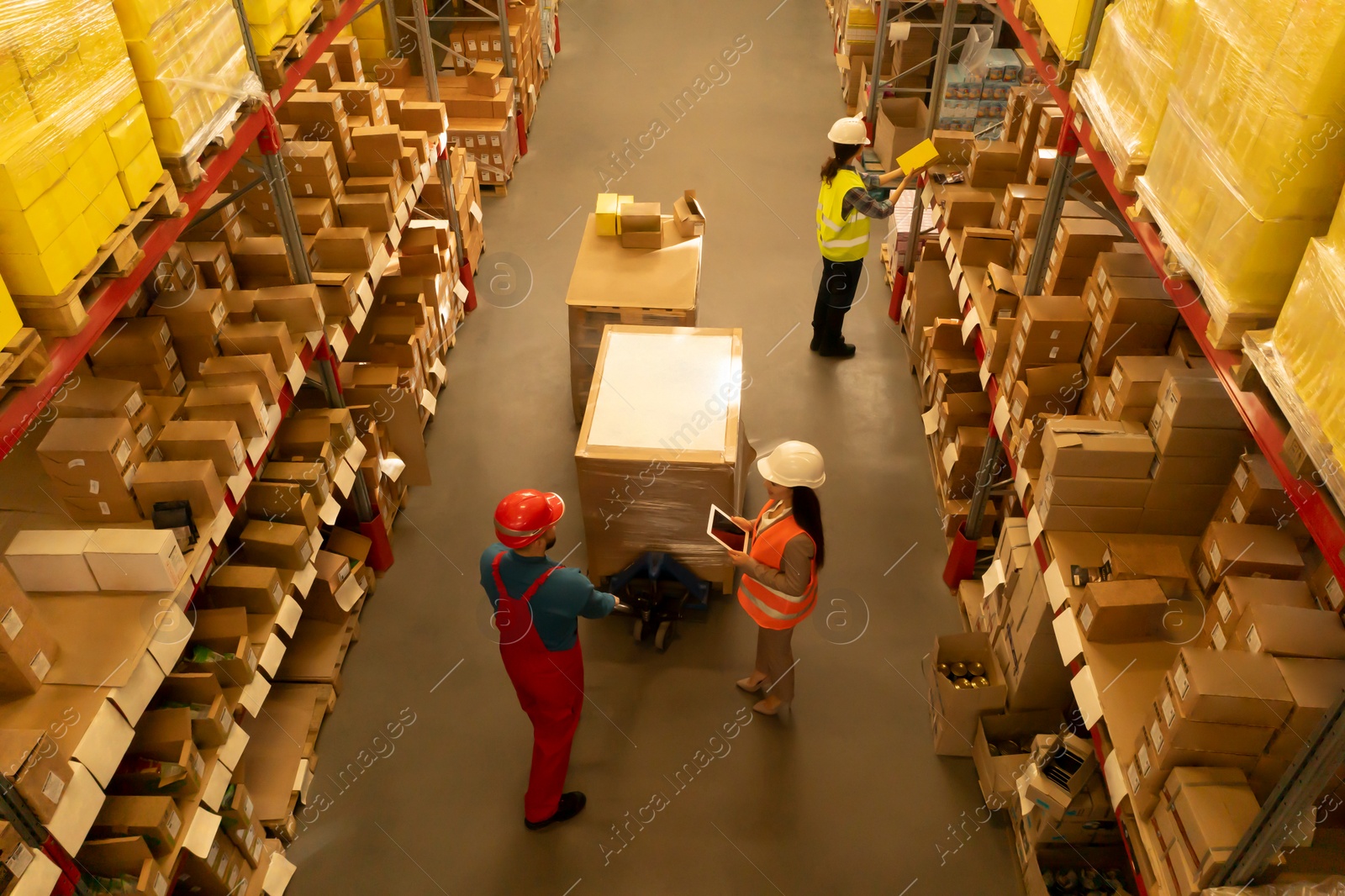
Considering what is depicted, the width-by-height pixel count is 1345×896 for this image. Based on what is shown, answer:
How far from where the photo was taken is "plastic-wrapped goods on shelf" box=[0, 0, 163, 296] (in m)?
2.41

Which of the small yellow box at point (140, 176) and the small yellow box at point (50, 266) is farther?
the small yellow box at point (140, 176)

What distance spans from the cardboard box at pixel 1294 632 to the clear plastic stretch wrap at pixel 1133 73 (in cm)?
161

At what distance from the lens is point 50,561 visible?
126 inches

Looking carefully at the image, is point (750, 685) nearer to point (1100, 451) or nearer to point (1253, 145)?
point (1100, 451)

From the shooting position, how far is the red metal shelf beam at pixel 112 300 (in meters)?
2.54

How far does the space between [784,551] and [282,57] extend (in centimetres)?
322

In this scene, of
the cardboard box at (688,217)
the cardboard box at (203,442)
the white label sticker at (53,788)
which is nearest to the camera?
the white label sticker at (53,788)

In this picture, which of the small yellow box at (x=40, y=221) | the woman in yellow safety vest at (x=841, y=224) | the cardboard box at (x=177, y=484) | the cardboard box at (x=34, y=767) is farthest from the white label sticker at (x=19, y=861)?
the woman in yellow safety vest at (x=841, y=224)

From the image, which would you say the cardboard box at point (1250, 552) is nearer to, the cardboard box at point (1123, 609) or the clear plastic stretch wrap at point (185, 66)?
the cardboard box at point (1123, 609)

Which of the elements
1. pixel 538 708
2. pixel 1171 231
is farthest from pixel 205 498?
pixel 1171 231

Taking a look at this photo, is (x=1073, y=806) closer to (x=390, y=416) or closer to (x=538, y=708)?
(x=538, y=708)

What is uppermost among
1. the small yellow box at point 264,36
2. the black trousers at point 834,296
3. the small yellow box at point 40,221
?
the small yellow box at point 264,36

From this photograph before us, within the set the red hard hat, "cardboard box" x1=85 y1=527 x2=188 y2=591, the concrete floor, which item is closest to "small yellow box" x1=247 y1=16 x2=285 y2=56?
"cardboard box" x1=85 y1=527 x2=188 y2=591

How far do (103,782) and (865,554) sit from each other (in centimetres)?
407
